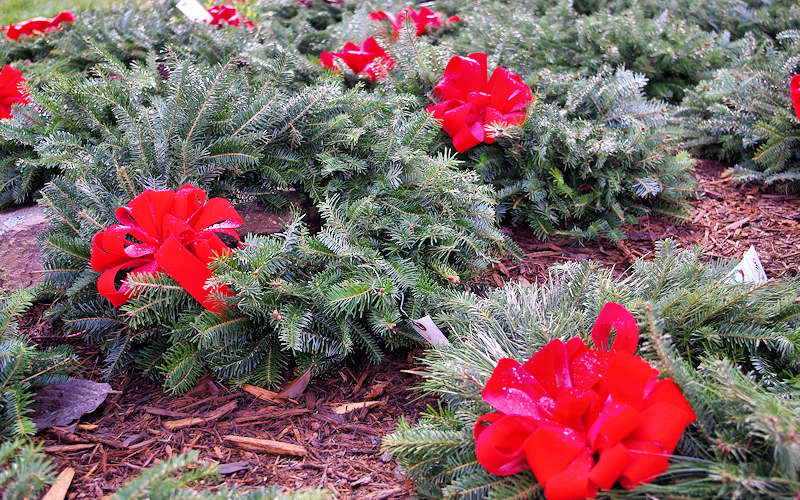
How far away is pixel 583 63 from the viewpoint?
147 inches

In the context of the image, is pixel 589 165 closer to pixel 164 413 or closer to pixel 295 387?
pixel 295 387

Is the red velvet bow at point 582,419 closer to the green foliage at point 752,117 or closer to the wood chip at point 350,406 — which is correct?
the wood chip at point 350,406

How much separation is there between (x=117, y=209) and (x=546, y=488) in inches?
61.6

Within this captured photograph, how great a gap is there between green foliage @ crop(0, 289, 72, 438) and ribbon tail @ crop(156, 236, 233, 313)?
1.37 feet

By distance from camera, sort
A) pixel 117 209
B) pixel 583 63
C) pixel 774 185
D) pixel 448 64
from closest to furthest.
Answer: pixel 117 209, pixel 448 64, pixel 774 185, pixel 583 63

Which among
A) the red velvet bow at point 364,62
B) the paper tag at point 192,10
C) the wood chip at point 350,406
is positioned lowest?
the wood chip at point 350,406

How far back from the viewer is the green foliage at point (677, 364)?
1253mm

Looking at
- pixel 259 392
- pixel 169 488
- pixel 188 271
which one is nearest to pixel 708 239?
pixel 259 392

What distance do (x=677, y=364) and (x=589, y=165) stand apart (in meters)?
1.72

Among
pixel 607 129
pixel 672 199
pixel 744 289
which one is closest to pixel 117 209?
pixel 744 289

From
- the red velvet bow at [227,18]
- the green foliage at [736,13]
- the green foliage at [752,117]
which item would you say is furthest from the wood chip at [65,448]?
the green foliage at [736,13]

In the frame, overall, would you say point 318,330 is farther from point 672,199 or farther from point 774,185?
point 774,185

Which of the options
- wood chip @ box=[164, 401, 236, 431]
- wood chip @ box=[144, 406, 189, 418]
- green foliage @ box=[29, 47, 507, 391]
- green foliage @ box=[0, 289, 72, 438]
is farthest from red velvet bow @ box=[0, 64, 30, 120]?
wood chip @ box=[164, 401, 236, 431]

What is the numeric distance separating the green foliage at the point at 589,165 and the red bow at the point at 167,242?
4.56 feet
